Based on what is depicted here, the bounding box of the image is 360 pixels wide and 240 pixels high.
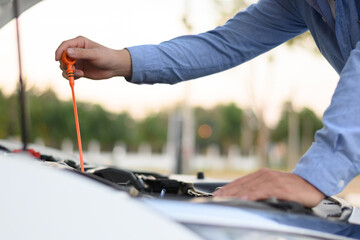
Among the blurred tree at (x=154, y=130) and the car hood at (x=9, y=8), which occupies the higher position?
the car hood at (x=9, y=8)

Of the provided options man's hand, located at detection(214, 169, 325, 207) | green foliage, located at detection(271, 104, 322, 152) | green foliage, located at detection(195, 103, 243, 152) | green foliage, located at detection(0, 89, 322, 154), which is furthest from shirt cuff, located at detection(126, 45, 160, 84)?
green foliage, located at detection(195, 103, 243, 152)

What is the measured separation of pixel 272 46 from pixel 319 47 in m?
→ 0.31

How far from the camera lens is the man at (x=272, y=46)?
119 cm

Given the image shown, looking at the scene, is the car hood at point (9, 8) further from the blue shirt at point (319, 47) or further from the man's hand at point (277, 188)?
the man's hand at point (277, 188)

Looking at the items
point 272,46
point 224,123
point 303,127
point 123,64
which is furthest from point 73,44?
point 224,123

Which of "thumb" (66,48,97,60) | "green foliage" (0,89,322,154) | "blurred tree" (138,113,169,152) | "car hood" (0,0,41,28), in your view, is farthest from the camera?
"blurred tree" (138,113,169,152)

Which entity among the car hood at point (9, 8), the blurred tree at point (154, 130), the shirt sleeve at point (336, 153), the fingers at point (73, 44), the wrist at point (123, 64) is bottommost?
the blurred tree at point (154, 130)

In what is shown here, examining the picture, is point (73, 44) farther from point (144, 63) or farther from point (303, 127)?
point (303, 127)

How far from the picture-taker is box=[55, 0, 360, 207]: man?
1.19 metres

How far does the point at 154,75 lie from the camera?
196cm

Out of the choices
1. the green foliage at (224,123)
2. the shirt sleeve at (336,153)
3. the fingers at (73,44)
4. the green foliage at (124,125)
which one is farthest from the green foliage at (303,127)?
the shirt sleeve at (336,153)

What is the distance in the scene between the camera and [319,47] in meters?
1.91

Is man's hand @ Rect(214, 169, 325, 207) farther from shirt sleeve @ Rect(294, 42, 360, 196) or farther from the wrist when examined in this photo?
the wrist

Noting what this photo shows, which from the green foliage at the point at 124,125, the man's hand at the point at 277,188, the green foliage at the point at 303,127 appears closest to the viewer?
the man's hand at the point at 277,188
